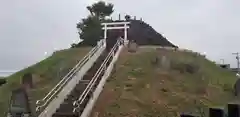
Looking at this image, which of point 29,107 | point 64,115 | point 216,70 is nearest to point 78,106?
point 64,115

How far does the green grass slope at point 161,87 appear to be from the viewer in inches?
601

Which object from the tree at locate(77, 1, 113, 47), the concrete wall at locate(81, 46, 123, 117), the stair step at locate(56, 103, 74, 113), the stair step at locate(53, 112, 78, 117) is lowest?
the stair step at locate(53, 112, 78, 117)

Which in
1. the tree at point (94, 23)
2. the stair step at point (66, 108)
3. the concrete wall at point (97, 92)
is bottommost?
the stair step at point (66, 108)

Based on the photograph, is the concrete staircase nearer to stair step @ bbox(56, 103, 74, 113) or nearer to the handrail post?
stair step @ bbox(56, 103, 74, 113)

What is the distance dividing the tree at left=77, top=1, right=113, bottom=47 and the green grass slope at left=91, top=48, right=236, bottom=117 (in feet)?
27.4

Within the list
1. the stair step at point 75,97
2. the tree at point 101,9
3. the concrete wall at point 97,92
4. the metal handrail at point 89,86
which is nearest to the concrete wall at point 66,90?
the stair step at point 75,97

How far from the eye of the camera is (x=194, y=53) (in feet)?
79.5

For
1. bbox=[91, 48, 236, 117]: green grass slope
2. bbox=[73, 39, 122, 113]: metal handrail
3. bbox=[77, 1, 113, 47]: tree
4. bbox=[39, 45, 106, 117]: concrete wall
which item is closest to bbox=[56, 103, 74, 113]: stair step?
bbox=[39, 45, 106, 117]: concrete wall

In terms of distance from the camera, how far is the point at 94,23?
30.7 m

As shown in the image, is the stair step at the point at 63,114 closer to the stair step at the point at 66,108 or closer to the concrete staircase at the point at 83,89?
the concrete staircase at the point at 83,89

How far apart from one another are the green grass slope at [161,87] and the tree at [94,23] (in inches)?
328

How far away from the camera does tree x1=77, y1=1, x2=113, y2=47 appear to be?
97.4ft

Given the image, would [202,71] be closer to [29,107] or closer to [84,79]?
[84,79]

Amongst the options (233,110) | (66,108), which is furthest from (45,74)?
(233,110)
